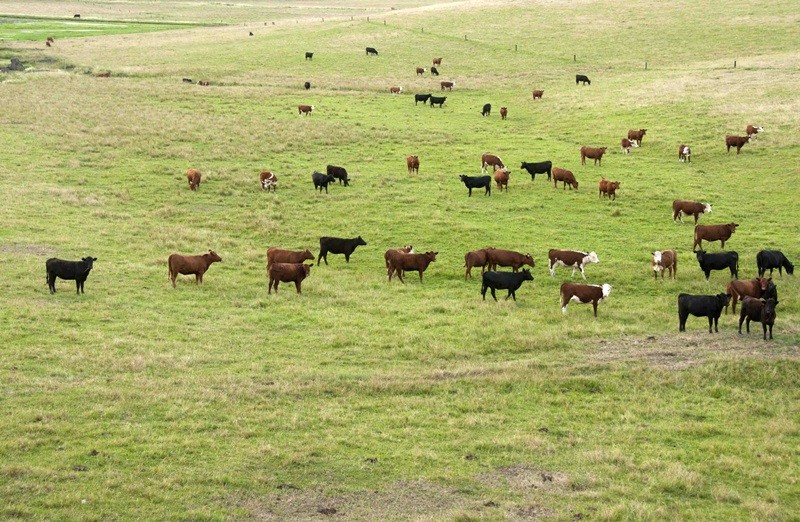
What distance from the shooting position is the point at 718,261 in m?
26.2

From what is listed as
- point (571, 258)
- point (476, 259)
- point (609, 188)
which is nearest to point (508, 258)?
point (476, 259)

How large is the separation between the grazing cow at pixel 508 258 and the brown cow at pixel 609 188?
395 inches

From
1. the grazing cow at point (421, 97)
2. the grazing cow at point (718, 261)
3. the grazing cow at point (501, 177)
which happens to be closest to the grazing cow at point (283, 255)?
the grazing cow at point (718, 261)

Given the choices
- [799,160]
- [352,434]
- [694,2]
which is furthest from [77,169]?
[694,2]

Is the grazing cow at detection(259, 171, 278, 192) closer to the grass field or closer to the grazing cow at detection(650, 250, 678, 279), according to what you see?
the grass field

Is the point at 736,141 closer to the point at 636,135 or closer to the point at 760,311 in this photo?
the point at 636,135

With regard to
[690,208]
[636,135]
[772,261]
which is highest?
[636,135]

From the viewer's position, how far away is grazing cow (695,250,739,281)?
85.7 ft

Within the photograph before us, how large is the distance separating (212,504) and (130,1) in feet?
535

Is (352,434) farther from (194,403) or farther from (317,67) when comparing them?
(317,67)

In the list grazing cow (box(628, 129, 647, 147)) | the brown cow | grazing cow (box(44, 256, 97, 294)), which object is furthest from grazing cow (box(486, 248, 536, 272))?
grazing cow (box(628, 129, 647, 147))

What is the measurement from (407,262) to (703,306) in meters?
8.92

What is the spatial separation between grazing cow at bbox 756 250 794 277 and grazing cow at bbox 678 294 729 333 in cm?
485

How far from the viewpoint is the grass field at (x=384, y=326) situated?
14383 millimetres
